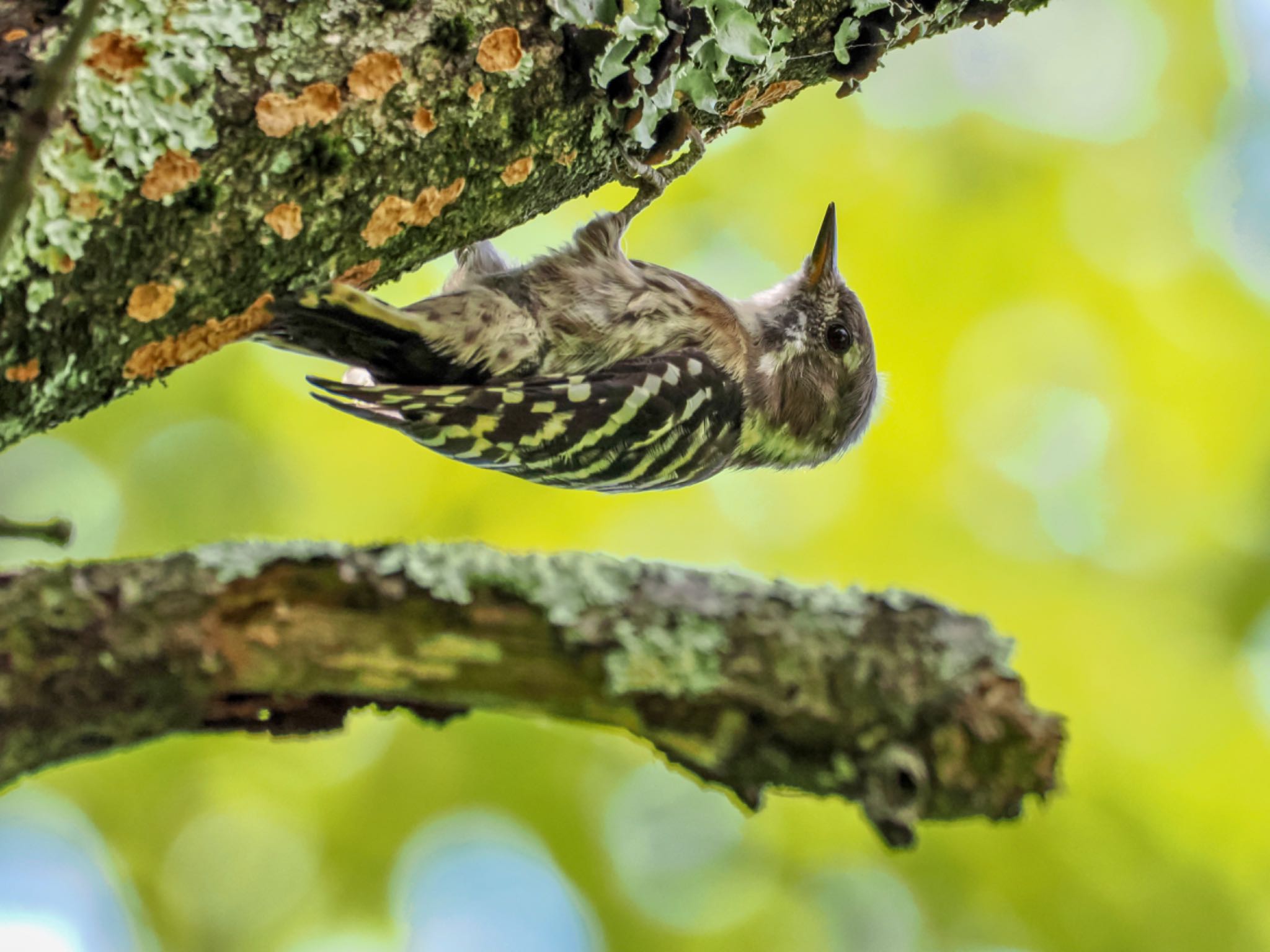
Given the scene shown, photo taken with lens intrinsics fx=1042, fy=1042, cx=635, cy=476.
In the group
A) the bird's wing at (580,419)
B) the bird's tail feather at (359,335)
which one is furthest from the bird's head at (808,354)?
the bird's tail feather at (359,335)

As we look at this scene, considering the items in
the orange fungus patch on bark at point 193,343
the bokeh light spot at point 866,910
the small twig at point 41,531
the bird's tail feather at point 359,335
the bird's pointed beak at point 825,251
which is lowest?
the bokeh light spot at point 866,910

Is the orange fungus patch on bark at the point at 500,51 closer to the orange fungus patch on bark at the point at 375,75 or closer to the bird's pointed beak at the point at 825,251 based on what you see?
the orange fungus patch on bark at the point at 375,75

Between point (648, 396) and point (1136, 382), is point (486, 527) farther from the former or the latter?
point (1136, 382)

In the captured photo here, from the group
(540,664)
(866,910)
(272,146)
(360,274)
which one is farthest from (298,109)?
(866,910)

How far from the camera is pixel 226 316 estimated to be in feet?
6.15

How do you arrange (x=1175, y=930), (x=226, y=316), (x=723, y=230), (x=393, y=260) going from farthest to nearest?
(x=723, y=230) → (x=1175, y=930) → (x=393, y=260) → (x=226, y=316)

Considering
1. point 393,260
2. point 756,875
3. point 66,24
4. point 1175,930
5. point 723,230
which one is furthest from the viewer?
point 723,230

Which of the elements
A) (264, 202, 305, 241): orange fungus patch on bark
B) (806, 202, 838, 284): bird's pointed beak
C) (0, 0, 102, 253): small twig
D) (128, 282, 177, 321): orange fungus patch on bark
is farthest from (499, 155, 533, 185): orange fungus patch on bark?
(806, 202, 838, 284): bird's pointed beak

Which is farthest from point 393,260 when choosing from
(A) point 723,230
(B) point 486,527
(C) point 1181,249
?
(C) point 1181,249

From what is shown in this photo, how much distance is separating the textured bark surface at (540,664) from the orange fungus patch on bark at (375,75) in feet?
2.64

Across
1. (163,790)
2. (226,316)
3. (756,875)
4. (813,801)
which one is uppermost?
(226,316)

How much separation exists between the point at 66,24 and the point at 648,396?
1.64 metres

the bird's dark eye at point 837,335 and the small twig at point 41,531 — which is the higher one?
the bird's dark eye at point 837,335

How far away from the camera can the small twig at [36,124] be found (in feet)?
3.48
